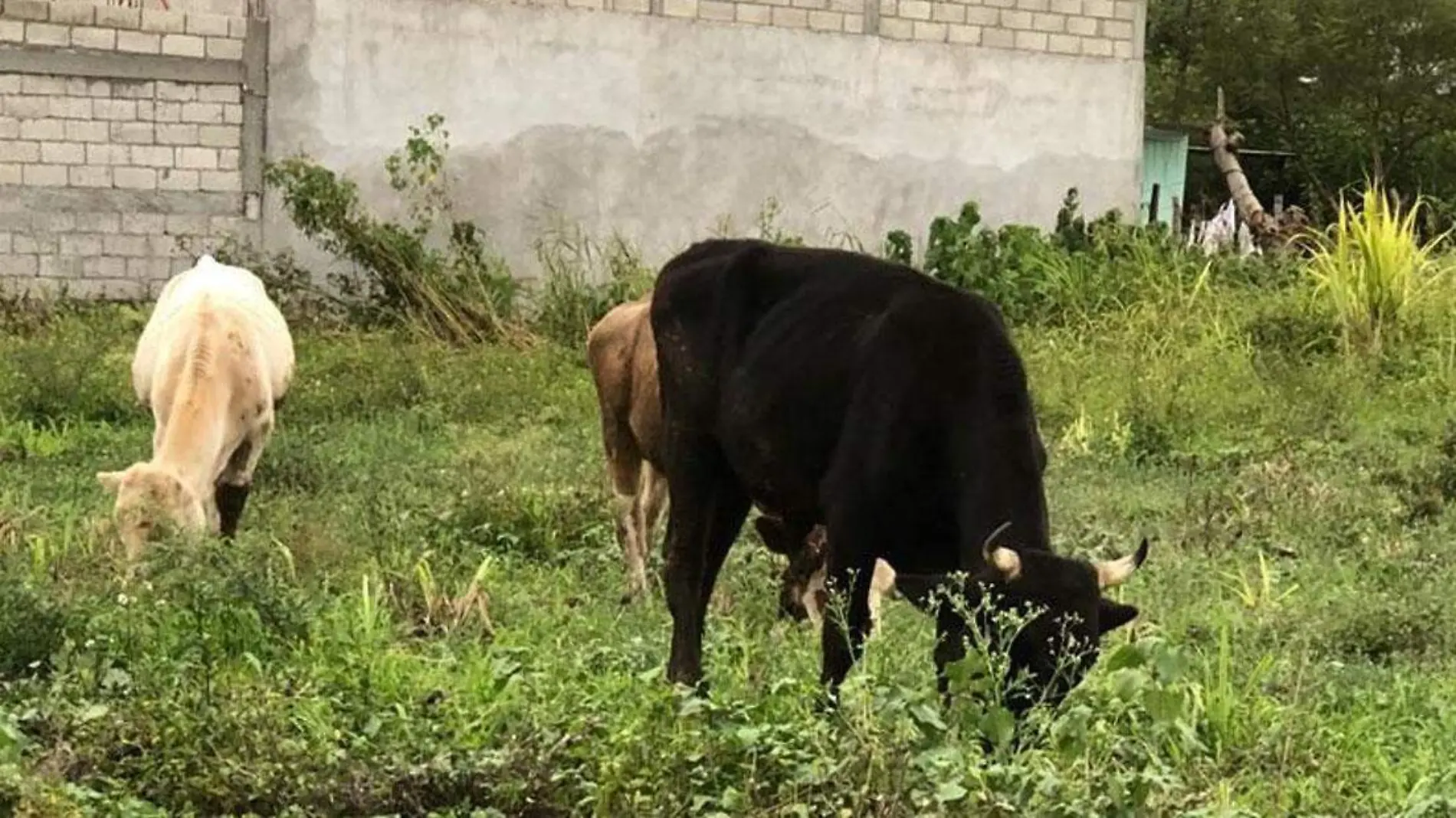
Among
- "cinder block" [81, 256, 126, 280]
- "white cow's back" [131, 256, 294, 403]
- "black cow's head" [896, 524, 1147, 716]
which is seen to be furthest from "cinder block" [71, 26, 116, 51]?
"black cow's head" [896, 524, 1147, 716]

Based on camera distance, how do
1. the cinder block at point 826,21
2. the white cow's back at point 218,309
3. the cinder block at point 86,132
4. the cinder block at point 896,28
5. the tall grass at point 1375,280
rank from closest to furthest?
the white cow's back at point 218,309 < the tall grass at point 1375,280 < the cinder block at point 86,132 < the cinder block at point 826,21 < the cinder block at point 896,28

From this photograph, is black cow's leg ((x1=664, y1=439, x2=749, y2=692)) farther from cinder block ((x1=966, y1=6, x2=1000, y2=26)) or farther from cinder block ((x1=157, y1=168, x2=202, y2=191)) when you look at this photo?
cinder block ((x1=966, y1=6, x2=1000, y2=26))

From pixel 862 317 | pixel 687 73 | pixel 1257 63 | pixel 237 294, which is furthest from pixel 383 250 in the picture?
pixel 1257 63

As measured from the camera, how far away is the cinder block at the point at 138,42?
1529cm

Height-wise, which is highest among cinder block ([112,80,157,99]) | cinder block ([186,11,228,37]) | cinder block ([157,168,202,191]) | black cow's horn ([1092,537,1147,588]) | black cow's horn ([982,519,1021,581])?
cinder block ([186,11,228,37])

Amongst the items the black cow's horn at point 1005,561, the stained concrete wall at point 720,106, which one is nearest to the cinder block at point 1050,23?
the stained concrete wall at point 720,106

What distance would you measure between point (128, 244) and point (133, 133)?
2.85ft

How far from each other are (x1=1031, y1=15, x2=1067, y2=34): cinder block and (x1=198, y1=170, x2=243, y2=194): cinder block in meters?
8.19

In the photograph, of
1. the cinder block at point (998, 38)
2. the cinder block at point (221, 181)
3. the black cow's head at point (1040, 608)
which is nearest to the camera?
the black cow's head at point (1040, 608)

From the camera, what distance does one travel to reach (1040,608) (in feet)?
16.5

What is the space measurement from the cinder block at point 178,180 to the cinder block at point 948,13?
7.38 meters

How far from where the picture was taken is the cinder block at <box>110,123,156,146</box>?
1534cm

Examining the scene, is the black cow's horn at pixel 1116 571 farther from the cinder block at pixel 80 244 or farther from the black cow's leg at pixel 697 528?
the cinder block at pixel 80 244

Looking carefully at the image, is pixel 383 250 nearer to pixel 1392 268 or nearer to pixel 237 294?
pixel 237 294
